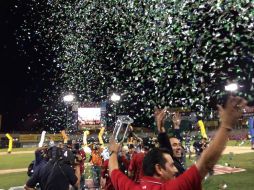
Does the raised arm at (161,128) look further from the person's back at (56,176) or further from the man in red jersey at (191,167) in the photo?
the person's back at (56,176)

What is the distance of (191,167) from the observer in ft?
7.59

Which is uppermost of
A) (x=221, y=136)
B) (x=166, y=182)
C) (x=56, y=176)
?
(x=221, y=136)

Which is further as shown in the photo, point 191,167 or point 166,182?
point 166,182

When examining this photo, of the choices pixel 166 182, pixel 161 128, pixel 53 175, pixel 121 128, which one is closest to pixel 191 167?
pixel 166 182

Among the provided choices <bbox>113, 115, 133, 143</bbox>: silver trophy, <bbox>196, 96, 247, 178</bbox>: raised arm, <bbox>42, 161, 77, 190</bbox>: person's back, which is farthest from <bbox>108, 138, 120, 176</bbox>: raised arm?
<bbox>42, 161, 77, 190</bbox>: person's back

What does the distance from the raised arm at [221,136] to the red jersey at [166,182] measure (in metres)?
0.06

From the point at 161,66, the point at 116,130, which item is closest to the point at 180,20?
the point at 161,66

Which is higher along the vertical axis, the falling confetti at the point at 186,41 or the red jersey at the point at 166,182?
the falling confetti at the point at 186,41

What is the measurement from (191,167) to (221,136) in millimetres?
284

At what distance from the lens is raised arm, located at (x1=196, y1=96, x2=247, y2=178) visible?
2.16 metres

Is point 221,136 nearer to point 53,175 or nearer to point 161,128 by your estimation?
point 161,128

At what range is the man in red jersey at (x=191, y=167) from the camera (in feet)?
7.14

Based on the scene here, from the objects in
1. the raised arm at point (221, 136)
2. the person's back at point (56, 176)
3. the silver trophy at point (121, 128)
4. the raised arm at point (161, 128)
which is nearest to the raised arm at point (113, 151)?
the silver trophy at point (121, 128)

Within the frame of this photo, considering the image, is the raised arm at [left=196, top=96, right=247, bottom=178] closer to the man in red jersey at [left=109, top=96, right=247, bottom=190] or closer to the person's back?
the man in red jersey at [left=109, top=96, right=247, bottom=190]
